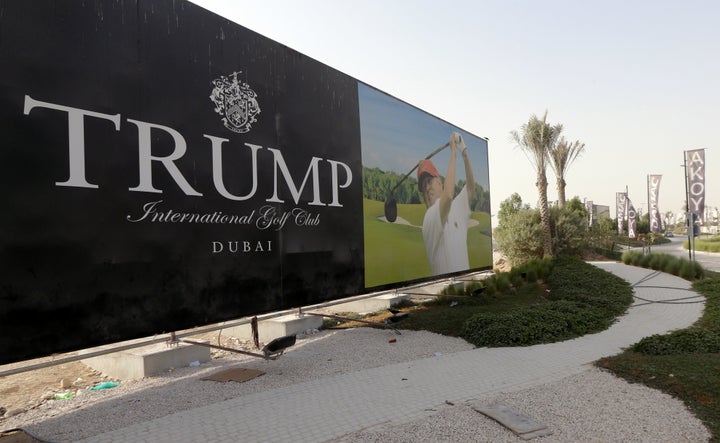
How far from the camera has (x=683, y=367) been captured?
6.36 meters

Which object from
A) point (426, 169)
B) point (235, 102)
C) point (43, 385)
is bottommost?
point (43, 385)

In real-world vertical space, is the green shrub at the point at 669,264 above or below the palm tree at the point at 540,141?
below

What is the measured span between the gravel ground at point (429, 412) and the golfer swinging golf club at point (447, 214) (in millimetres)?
5674

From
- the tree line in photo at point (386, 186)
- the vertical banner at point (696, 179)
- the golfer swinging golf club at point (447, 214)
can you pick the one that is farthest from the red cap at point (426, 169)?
the vertical banner at point (696, 179)

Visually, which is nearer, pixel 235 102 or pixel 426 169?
pixel 235 102

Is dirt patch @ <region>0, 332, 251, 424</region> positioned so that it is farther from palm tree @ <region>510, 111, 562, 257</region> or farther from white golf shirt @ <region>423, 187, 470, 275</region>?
palm tree @ <region>510, 111, 562, 257</region>

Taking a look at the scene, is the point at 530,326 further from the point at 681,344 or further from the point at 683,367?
A: the point at 683,367

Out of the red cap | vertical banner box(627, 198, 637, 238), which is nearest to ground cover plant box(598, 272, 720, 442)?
the red cap

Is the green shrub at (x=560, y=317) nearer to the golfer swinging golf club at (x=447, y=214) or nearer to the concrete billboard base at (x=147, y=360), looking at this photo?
the golfer swinging golf club at (x=447, y=214)

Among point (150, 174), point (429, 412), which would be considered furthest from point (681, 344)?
point (150, 174)

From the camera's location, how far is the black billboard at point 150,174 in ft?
16.0

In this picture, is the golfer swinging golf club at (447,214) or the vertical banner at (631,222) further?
the vertical banner at (631,222)

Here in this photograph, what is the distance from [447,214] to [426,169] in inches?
74.8

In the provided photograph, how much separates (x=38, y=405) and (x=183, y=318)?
248 cm
